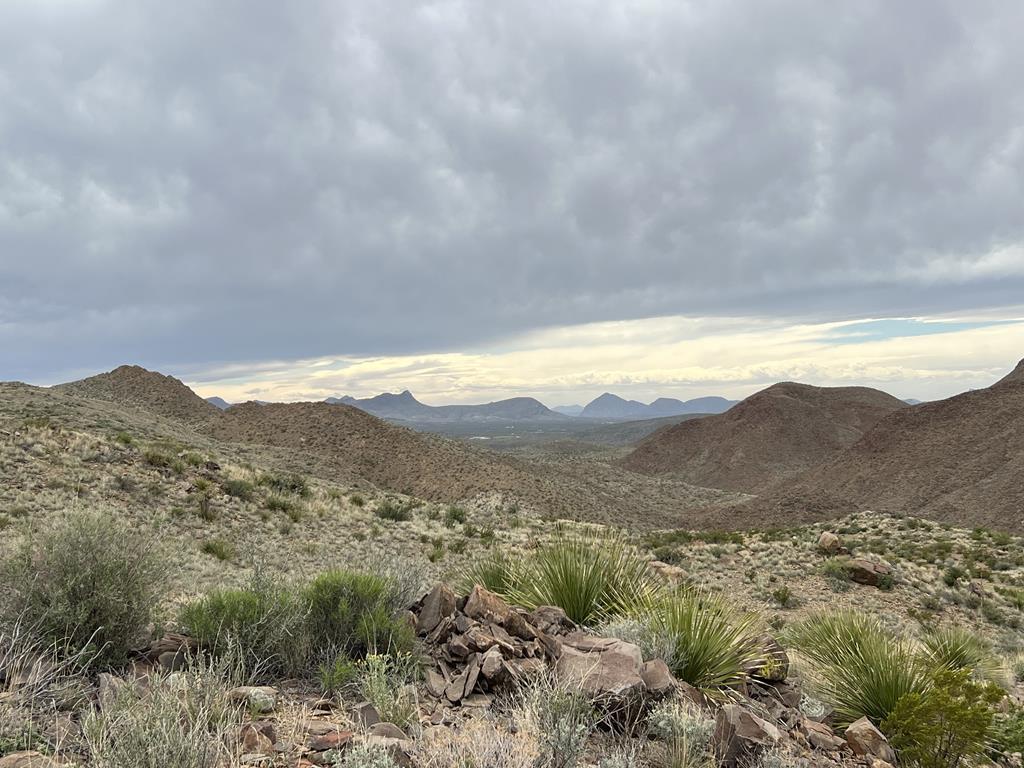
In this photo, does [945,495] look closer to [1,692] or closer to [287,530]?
[287,530]

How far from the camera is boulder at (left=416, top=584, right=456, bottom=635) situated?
6.34 metres

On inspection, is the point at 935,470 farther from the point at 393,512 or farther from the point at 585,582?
the point at 585,582

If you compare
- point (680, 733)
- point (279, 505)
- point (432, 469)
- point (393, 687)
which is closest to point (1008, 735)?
point (680, 733)

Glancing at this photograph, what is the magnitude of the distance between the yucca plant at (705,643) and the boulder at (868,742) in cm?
100

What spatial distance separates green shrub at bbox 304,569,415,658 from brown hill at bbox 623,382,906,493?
2886 inches

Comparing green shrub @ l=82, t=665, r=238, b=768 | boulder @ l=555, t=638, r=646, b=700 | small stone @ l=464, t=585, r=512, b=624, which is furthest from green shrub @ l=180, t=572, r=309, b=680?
boulder @ l=555, t=638, r=646, b=700

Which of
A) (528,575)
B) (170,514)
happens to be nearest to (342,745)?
(528,575)

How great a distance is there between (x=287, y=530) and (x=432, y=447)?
33.2 metres

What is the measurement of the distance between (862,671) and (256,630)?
660 centimetres

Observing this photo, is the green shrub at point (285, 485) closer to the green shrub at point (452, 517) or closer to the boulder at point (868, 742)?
the green shrub at point (452, 517)

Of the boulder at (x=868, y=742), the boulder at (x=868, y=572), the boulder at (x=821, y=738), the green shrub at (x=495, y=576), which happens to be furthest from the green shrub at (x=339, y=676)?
the boulder at (x=868, y=572)

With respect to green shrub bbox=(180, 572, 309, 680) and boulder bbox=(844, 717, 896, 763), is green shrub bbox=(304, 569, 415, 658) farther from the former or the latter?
boulder bbox=(844, 717, 896, 763)

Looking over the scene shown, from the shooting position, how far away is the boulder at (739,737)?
433cm

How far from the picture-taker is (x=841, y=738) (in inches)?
217
